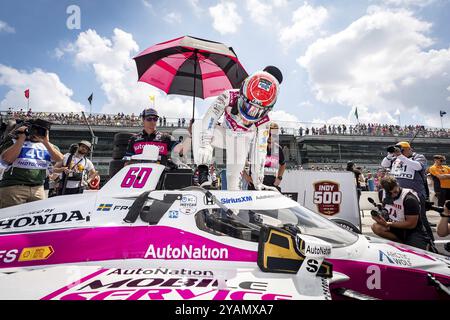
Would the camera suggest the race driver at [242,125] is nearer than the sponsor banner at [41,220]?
No

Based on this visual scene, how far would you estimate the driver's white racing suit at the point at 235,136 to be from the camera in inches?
125

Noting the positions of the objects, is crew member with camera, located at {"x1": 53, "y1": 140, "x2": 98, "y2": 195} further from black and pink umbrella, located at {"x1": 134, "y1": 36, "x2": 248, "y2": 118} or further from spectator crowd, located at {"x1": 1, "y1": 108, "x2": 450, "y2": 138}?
spectator crowd, located at {"x1": 1, "y1": 108, "x2": 450, "y2": 138}

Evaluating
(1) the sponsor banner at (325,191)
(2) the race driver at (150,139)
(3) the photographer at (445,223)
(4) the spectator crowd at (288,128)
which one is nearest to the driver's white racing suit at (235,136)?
(2) the race driver at (150,139)

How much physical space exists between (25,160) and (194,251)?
2567 mm

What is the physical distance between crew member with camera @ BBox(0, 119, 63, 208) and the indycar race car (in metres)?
1.03

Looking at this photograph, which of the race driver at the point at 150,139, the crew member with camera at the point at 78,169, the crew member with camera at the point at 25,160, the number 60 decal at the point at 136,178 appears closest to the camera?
the number 60 decal at the point at 136,178

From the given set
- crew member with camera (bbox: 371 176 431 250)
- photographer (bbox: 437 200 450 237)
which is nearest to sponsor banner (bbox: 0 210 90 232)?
crew member with camera (bbox: 371 176 431 250)

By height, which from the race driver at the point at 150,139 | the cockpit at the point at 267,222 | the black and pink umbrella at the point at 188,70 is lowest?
the cockpit at the point at 267,222

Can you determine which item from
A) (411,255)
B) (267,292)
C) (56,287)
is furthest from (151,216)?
(411,255)

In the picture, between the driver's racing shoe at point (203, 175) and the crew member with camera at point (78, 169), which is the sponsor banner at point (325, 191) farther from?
the crew member with camera at point (78, 169)
